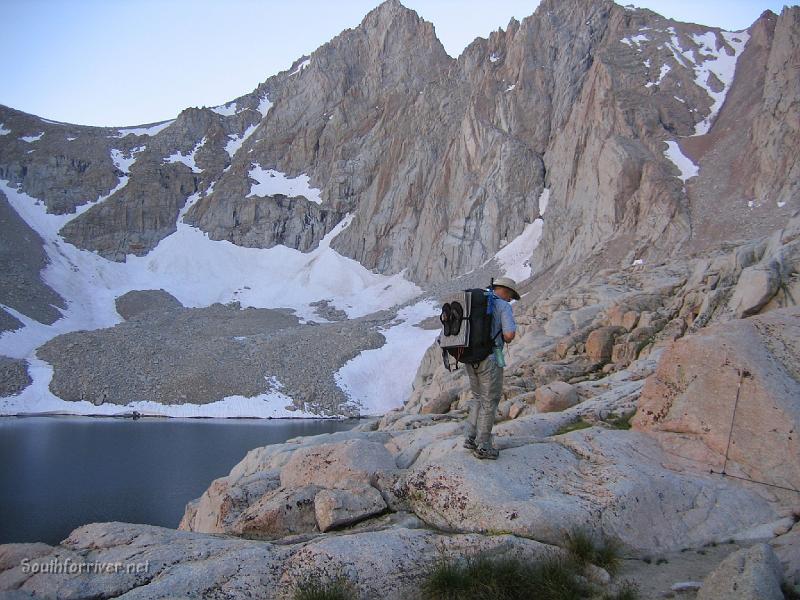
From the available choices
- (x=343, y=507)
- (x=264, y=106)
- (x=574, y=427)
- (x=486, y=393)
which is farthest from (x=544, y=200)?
(x=264, y=106)

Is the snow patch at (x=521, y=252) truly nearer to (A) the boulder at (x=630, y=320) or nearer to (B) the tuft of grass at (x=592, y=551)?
(A) the boulder at (x=630, y=320)

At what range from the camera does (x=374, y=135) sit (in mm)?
120188

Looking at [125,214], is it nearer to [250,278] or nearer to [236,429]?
[250,278]

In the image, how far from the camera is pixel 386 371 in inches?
2721

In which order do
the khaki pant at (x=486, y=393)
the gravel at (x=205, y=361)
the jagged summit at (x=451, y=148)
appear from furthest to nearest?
the jagged summit at (x=451, y=148) → the gravel at (x=205, y=361) → the khaki pant at (x=486, y=393)

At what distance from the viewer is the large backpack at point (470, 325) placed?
764 centimetres

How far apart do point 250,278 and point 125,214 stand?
30.4 meters

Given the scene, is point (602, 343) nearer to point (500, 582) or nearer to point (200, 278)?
point (500, 582)

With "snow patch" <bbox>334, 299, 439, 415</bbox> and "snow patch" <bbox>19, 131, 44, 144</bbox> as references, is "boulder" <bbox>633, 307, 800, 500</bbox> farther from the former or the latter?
"snow patch" <bbox>19, 131, 44, 144</bbox>

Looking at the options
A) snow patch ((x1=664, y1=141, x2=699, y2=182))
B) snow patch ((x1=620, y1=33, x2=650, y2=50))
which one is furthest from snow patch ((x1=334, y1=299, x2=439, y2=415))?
snow patch ((x1=620, y1=33, x2=650, y2=50))

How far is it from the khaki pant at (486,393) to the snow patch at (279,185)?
117 m

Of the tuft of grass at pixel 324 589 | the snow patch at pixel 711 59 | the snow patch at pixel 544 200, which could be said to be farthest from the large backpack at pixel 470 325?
the snow patch at pixel 544 200

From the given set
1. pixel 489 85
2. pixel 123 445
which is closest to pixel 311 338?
pixel 123 445

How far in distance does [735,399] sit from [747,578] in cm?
417
